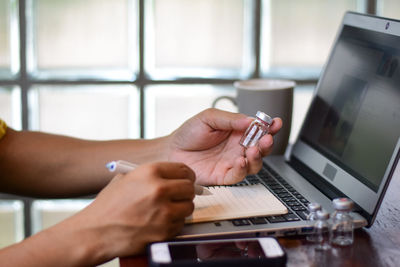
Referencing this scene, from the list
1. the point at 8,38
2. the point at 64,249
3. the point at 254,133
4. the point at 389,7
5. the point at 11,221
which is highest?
the point at 389,7

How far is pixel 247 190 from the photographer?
97 centimetres

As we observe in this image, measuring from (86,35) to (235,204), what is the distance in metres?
1.28

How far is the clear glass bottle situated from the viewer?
0.79 meters

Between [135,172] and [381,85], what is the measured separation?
16.9 inches

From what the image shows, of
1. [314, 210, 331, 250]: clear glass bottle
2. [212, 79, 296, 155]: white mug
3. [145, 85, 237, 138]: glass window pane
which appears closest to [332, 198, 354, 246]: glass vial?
[314, 210, 331, 250]: clear glass bottle

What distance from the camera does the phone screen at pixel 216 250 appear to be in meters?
0.70

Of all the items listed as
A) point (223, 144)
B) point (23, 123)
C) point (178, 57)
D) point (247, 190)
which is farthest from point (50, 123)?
point (247, 190)

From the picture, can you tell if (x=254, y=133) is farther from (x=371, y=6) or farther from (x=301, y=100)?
(x=371, y=6)

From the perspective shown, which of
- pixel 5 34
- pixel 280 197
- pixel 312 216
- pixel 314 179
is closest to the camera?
pixel 312 216

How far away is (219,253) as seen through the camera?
708 mm

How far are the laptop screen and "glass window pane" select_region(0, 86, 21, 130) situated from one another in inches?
44.5

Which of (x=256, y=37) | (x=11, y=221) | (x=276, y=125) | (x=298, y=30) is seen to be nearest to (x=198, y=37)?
(x=256, y=37)

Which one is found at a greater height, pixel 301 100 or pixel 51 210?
pixel 301 100

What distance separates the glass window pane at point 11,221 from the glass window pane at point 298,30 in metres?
0.98
